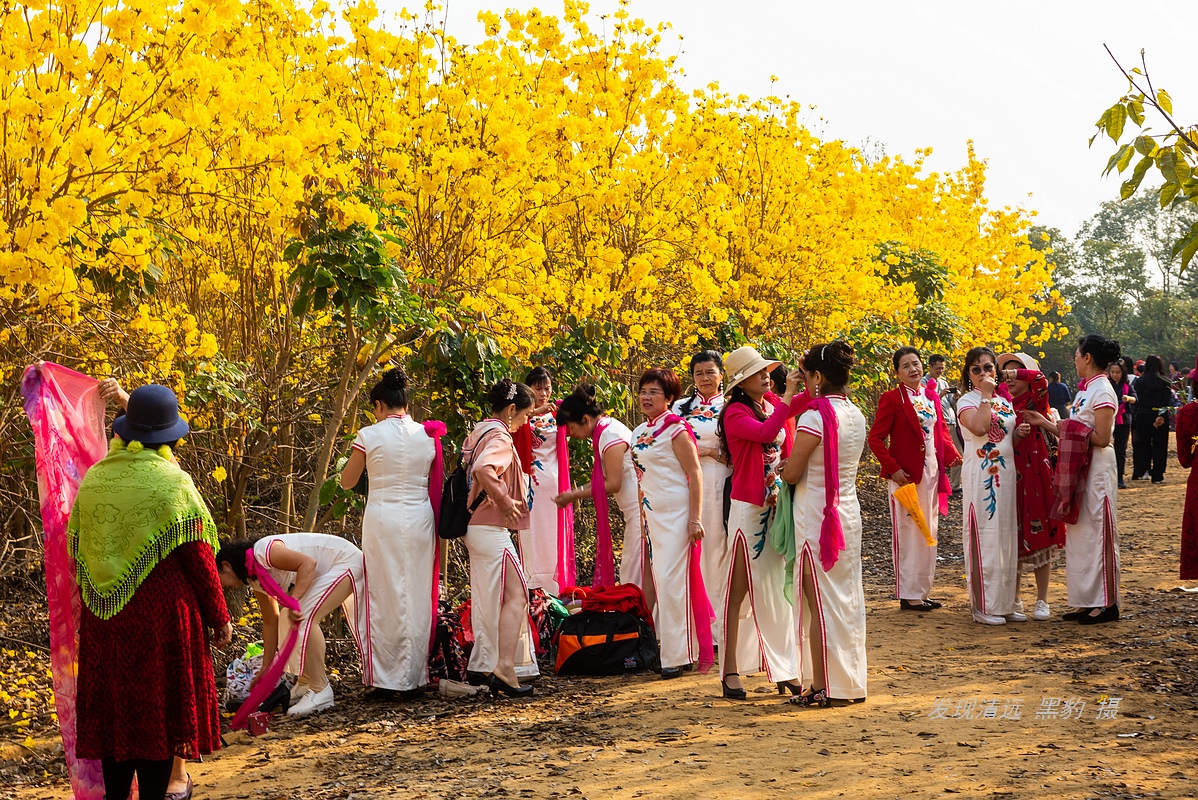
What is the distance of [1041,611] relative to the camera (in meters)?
7.63

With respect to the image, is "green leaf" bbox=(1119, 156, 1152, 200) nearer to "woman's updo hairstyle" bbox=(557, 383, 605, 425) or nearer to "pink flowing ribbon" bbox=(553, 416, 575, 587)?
"woman's updo hairstyle" bbox=(557, 383, 605, 425)

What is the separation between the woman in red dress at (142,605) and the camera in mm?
4094

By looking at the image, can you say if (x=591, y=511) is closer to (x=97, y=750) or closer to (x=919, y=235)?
(x=97, y=750)

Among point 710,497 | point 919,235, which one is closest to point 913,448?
point 710,497

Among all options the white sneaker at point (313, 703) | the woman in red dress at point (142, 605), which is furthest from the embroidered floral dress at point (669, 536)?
the woman in red dress at point (142, 605)

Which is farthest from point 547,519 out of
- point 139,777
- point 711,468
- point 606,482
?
point 139,777

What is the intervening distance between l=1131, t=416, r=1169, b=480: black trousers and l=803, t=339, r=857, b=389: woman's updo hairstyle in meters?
12.3

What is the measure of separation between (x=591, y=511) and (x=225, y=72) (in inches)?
219

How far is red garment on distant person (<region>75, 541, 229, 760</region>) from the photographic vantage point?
13.4 ft

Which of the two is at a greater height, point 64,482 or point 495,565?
point 64,482

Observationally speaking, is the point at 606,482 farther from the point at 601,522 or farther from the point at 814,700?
the point at 814,700

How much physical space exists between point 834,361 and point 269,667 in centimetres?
313

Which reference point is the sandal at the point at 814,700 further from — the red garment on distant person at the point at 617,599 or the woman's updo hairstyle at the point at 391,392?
the woman's updo hairstyle at the point at 391,392

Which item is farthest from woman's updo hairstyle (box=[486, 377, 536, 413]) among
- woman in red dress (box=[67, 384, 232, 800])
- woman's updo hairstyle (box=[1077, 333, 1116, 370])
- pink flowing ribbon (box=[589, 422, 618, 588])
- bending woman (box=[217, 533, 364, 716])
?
woman's updo hairstyle (box=[1077, 333, 1116, 370])
